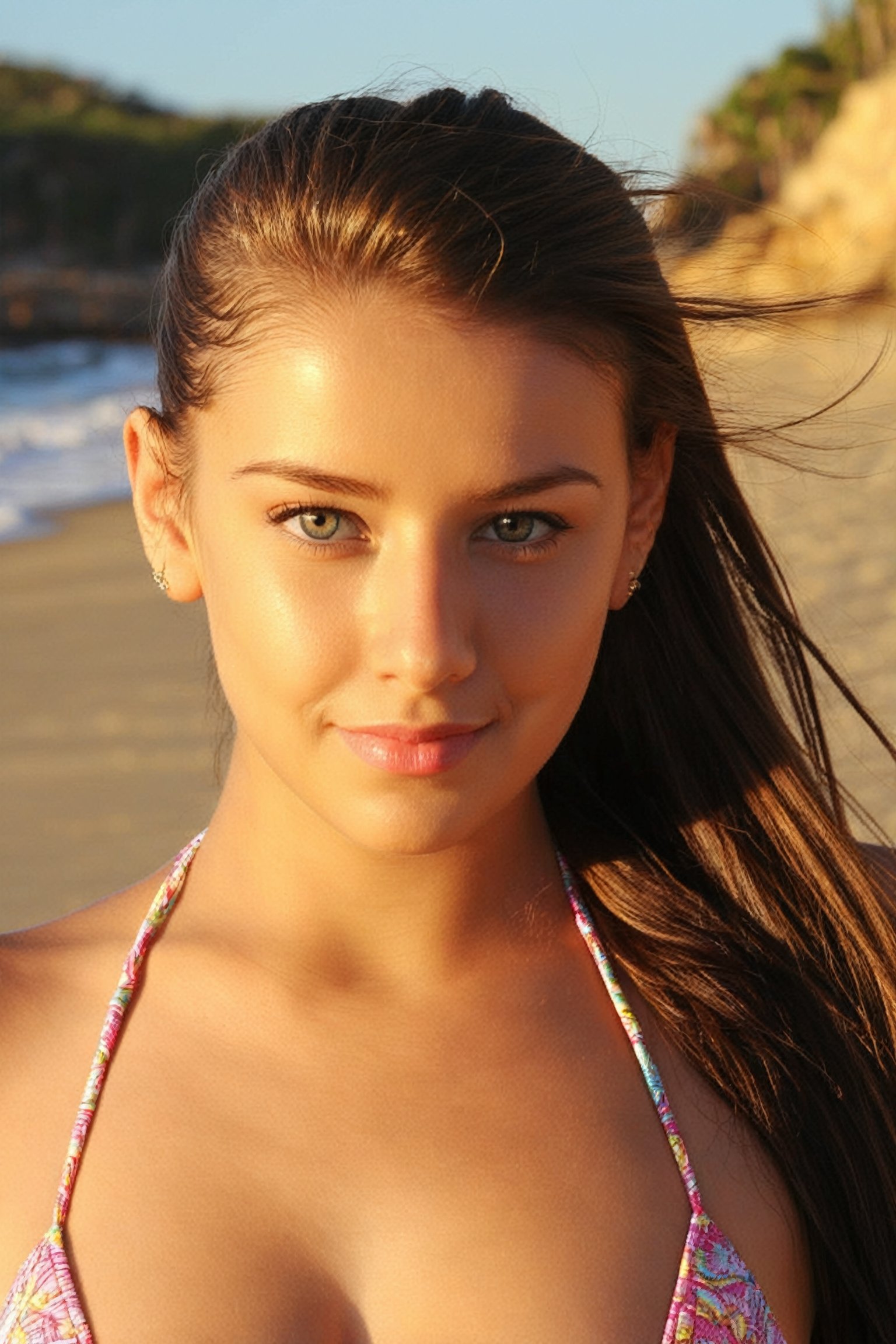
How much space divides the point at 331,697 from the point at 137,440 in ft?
1.55

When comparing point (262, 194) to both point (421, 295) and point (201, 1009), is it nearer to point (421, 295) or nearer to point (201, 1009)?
point (421, 295)

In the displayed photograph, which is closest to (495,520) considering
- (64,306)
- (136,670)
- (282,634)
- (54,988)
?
(282,634)

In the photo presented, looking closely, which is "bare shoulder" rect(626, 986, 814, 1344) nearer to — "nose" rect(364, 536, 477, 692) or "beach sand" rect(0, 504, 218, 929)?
"nose" rect(364, 536, 477, 692)

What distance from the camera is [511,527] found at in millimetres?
1720

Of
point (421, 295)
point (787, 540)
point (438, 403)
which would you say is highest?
point (787, 540)

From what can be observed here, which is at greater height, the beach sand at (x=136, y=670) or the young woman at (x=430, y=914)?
the beach sand at (x=136, y=670)

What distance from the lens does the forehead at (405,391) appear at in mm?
1640

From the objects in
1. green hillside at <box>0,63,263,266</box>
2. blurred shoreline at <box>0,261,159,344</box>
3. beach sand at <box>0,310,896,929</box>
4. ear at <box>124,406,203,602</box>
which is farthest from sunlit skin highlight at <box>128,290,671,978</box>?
green hillside at <box>0,63,263,266</box>

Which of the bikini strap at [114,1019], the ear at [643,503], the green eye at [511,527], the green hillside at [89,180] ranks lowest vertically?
the bikini strap at [114,1019]

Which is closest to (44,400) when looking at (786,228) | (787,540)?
(787,540)

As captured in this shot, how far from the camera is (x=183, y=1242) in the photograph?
1.70 meters

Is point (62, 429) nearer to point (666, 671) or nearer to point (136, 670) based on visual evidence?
point (136, 670)

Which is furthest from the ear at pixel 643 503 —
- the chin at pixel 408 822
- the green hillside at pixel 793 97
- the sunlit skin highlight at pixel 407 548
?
the green hillside at pixel 793 97

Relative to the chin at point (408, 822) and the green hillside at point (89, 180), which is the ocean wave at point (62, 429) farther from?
the green hillside at point (89, 180)
